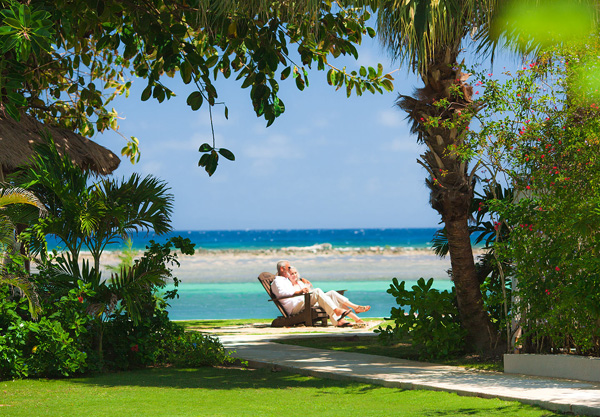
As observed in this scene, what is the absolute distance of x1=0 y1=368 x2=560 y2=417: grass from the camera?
5738 millimetres

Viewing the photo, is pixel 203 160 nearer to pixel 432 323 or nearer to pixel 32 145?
pixel 432 323

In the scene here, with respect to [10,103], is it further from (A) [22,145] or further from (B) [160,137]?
(B) [160,137]

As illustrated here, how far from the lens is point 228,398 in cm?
644

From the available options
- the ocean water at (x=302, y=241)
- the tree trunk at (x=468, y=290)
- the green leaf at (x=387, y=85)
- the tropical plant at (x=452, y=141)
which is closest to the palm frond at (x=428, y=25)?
the tropical plant at (x=452, y=141)

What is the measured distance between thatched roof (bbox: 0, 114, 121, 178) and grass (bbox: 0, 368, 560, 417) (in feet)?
9.76

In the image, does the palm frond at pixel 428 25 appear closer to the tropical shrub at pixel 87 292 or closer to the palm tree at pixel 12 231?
the tropical shrub at pixel 87 292

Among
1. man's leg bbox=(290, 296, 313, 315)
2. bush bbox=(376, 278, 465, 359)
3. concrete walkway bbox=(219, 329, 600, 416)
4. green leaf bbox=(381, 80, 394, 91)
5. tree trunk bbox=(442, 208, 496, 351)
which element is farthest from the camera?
man's leg bbox=(290, 296, 313, 315)

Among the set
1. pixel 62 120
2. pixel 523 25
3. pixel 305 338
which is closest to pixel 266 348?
pixel 305 338

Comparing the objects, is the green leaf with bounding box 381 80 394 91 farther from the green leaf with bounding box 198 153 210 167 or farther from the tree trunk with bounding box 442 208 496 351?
the green leaf with bounding box 198 153 210 167

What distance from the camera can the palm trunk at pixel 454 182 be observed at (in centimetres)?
845

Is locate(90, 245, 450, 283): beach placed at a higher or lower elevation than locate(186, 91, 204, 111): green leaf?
higher

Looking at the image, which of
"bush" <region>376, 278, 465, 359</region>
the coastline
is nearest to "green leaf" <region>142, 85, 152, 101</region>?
"bush" <region>376, 278, 465, 359</region>

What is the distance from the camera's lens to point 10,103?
5.50 m

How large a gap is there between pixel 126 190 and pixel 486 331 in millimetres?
4681
